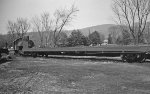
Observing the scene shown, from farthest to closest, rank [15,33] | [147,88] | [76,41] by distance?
[15,33], [76,41], [147,88]

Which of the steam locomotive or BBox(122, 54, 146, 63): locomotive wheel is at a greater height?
the steam locomotive

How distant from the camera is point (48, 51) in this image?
20.1 m

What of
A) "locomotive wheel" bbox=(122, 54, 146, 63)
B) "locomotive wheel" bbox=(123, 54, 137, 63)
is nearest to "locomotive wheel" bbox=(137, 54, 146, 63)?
"locomotive wheel" bbox=(122, 54, 146, 63)

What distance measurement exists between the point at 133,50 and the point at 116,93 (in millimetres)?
8336

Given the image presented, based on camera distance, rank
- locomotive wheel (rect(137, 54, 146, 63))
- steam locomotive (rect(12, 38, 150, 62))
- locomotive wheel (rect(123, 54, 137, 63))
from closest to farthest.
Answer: steam locomotive (rect(12, 38, 150, 62)) → locomotive wheel (rect(137, 54, 146, 63)) → locomotive wheel (rect(123, 54, 137, 63))

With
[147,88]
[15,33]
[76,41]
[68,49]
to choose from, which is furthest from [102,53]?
[15,33]

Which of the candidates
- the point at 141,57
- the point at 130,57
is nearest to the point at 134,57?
the point at 130,57

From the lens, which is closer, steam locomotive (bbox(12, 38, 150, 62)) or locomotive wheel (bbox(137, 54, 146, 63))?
steam locomotive (bbox(12, 38, 150, 62))

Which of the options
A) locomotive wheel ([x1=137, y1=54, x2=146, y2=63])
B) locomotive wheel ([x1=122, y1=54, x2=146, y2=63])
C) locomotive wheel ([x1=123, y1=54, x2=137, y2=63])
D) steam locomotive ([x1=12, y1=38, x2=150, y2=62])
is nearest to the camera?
steam locomotive ([x1=12, y1=38, x2=150, y2=62])

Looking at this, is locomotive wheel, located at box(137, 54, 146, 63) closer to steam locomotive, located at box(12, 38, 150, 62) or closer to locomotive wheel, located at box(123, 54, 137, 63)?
steam locomotive, located at box(12, 38, 150, 62)

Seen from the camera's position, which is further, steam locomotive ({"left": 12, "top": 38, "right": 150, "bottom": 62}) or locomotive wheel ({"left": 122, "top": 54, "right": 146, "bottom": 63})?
locomotive wheel ({"left": 122, "top": 54, "right": 146, "bottom": 63})

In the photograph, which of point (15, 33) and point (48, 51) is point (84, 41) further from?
point (15, 33)

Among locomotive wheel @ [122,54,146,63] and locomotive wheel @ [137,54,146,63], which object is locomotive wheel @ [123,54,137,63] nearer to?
locomotive wheel @ [122,54,146,63]

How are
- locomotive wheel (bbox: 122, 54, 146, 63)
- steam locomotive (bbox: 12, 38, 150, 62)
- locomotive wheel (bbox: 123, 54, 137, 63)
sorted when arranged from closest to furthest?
steam locomotive (bbox: 12, 38, 150, 62) → locomotive wheel (bbox: 122, 54, 146, 63) → locomotive wheel (bbox: 123, 54, 137, 63)
